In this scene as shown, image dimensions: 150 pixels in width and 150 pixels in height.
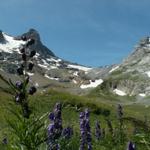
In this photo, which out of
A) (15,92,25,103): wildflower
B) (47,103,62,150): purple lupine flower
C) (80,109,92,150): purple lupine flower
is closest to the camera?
(15,92,25,103): wildflower

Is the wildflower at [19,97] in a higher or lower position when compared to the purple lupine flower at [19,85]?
lower

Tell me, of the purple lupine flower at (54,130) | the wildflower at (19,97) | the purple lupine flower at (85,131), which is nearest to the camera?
the wildflower at (19,97)

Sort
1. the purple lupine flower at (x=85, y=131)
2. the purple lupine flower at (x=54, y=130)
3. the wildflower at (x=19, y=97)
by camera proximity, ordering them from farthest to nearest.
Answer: the purple lupine flower at (x=85, y=131) → the purple lupine flower at (x=54, y=130) → the wildflower at (x=19, y=97)

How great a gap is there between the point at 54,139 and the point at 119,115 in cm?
679

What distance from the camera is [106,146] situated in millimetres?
14953

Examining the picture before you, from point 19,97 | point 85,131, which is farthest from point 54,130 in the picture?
point 19,97

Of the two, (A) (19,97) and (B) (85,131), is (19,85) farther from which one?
(B) (85,131)

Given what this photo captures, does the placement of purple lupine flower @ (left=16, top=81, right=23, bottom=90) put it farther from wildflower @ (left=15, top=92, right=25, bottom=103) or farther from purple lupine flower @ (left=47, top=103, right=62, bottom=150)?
purple lupine flower @ (left=47, top=103, right=62, bottom=150)

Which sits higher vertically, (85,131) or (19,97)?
(85,131)

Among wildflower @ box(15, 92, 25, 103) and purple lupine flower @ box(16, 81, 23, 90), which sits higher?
purple lupine flower @ box(16, 81, 23, 90)

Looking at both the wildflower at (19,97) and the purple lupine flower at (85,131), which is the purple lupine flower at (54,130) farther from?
the wildflower at (19,97)

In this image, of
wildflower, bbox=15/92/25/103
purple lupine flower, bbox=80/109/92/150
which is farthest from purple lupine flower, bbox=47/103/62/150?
wildflower, bbox=15/92/25/103

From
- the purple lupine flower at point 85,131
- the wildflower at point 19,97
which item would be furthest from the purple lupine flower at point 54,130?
the wildflower at point 19,97

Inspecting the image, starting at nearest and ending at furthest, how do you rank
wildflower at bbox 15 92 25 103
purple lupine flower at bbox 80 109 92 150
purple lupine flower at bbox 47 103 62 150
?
1. wildflower at bbox 15 92 25 103
2. purple lupine flower at bbox 47 103 62 150
3. purple lupine flower at bbox 80 109 92 150
